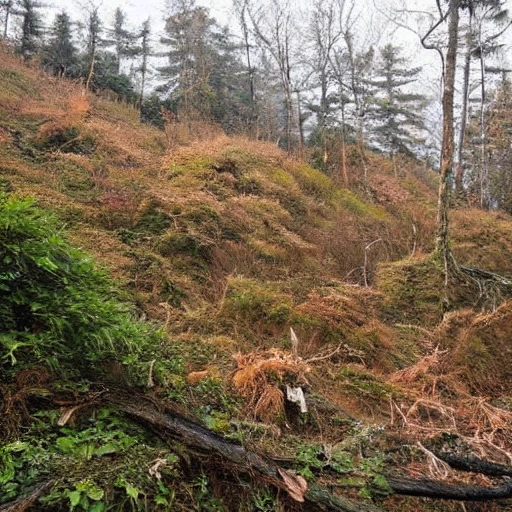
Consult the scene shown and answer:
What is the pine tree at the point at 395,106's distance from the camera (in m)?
24.4

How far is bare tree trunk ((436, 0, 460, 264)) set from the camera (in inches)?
293

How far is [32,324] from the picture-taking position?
2.10 meters

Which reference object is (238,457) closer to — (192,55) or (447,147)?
(447,147)

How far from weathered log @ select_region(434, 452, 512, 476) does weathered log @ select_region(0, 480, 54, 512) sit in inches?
95.3

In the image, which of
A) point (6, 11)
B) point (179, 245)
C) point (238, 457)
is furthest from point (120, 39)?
point (238, 457)

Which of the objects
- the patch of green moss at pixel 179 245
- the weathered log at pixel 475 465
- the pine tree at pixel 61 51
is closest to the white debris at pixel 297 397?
the weathered log at pixel 475 465

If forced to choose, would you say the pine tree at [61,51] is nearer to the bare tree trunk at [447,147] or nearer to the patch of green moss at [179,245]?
the patch of green moss at [179,245]

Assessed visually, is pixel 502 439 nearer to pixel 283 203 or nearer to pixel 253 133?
pixel 283 203

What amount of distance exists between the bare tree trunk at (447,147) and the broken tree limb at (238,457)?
236 inches

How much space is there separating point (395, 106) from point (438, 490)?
25.8 metres

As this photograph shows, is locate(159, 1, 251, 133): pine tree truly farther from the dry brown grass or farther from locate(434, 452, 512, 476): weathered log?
locate(434, 452, 512, 476): weathered log

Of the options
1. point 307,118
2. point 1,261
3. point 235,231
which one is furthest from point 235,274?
point 307,118

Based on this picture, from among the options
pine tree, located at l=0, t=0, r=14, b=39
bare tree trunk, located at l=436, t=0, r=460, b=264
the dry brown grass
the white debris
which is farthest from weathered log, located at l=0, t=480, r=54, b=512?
pine tree, located at l=0, t=0, r=14, b=39

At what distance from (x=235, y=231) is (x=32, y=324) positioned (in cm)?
575
